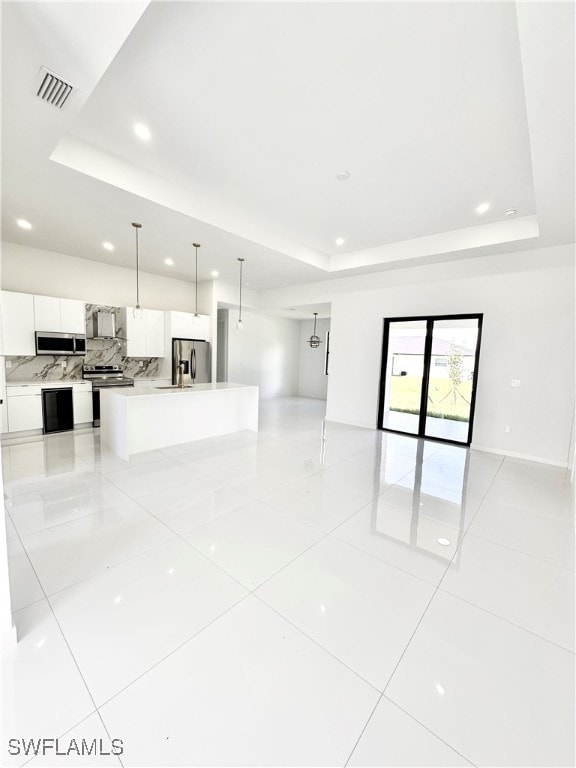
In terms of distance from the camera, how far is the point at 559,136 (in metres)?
2.34

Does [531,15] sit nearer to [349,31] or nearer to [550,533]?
[349,31]

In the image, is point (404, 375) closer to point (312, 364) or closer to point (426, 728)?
point (312, 364)

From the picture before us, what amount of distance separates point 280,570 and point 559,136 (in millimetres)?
3764

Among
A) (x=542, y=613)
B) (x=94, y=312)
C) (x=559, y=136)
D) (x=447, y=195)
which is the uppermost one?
(x=447, y=195)

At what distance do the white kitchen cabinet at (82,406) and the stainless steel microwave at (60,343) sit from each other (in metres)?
0.73

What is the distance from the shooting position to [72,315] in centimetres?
550

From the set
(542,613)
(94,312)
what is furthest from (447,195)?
(94,312)

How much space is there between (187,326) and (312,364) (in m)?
4.88

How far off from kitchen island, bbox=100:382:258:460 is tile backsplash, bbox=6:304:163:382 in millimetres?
1876

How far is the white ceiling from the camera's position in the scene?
185cm

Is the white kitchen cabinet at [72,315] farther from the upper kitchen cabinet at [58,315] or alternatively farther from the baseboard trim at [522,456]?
the baseboard trim at [522,456]

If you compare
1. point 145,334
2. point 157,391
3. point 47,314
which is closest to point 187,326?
point 145,334

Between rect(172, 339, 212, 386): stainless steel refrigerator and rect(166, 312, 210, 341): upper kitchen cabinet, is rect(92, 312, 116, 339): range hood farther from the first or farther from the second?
rect(172, 339, 212, 386): stainless steel refrigerator

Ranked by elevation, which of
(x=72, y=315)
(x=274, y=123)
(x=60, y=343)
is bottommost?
(x=60, y=343)
